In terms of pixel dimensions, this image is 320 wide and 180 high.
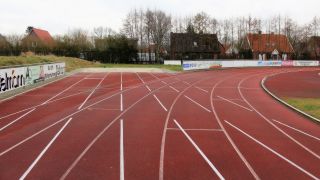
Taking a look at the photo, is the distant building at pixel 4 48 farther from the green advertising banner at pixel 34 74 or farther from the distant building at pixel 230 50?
the distant building at pixel 230 50

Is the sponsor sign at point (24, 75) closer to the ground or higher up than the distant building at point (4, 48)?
closer to the ground

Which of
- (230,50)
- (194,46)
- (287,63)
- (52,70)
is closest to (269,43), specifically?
(230,50)

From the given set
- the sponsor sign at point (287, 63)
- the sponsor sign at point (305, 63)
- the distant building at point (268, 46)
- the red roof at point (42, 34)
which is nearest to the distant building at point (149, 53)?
the distant building at point (268, 46)

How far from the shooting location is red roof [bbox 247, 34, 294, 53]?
79.5m

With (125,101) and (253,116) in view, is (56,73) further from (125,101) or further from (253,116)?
(253,116)

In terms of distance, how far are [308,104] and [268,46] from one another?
59735 millimetres

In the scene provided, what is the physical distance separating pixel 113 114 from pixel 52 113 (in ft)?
9.69

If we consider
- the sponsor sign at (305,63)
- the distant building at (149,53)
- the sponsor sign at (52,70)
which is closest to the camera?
the sponsor sign at (52,70)

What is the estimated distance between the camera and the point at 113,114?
1831 cm

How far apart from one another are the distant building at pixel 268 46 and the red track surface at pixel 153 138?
183ft

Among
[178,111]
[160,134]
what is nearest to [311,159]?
[160,134]

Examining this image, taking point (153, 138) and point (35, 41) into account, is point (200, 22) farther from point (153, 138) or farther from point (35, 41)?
point (153, 138)

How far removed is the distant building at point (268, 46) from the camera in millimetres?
78688

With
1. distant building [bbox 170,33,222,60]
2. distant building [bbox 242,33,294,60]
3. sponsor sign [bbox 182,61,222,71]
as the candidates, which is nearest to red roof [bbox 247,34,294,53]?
distant building [bbox 242,33,294,60]
